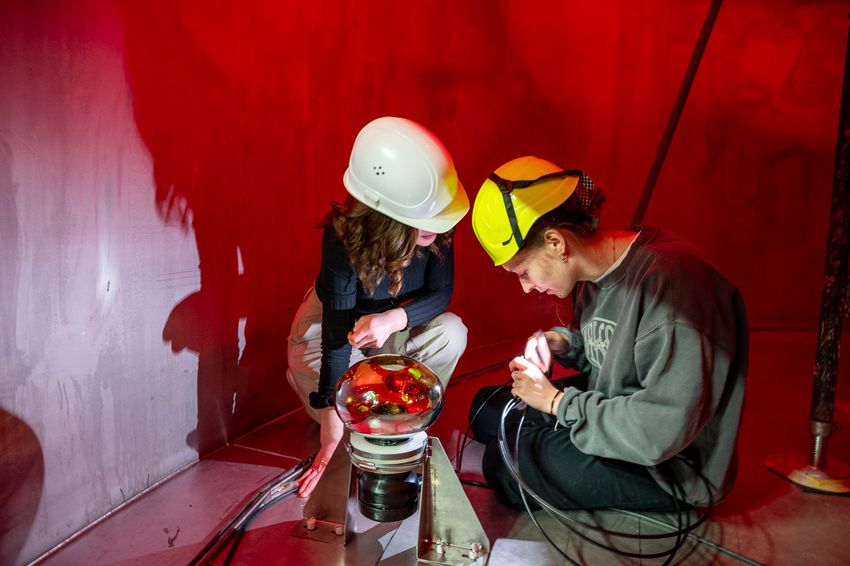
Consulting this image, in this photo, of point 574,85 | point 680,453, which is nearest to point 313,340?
point 680,453

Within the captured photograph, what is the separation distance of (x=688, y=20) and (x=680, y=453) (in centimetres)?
374

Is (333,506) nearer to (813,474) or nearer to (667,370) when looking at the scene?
(667,370)

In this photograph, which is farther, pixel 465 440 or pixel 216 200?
pixel 465 440

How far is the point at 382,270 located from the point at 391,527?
2.58 feet

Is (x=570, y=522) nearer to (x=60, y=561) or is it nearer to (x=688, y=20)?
Answer: (x=60, y=561)

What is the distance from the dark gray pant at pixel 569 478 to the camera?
1759 millimetres

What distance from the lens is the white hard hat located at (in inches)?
68.9

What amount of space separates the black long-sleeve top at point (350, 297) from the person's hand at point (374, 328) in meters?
0.05

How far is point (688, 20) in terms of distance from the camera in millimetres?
4336

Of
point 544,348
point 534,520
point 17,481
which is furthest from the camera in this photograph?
point 544,348

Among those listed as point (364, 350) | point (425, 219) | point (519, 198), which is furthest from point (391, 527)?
point (519, 198)

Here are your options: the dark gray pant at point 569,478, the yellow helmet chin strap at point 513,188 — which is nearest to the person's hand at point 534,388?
the dark gray pant at point 569,478

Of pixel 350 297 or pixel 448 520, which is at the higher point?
pixel 350 297

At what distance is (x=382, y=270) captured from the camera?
1951mm
